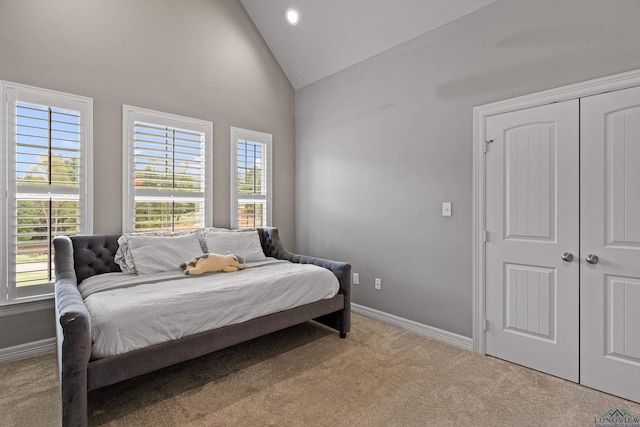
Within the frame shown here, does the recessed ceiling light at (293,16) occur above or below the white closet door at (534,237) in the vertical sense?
above

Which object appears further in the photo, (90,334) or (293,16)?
(293,16)

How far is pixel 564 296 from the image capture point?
2369 mm

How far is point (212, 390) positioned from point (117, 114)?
2.57 meters

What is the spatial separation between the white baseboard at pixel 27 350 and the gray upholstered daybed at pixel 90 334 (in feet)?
2.09

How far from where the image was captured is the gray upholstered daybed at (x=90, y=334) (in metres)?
1.64

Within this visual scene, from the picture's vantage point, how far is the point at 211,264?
2.92m

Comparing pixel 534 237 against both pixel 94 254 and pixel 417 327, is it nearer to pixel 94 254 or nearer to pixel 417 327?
pixel 417 327

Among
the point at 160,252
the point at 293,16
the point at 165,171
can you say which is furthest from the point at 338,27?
the point at 160,252

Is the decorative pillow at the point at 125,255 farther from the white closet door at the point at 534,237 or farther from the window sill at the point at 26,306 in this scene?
the white closet door at the point at 534,237

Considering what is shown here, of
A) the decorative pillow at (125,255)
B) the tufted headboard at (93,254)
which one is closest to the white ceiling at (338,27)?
the decorative pillow at (125,255)

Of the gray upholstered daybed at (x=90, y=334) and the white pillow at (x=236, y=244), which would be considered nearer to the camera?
the gray upholstered daybed at (x=90, y=334)

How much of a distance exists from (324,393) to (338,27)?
3.50 meters

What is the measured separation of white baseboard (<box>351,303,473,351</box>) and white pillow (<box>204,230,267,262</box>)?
1303 mm

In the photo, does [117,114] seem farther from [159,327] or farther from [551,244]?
[551,244]
